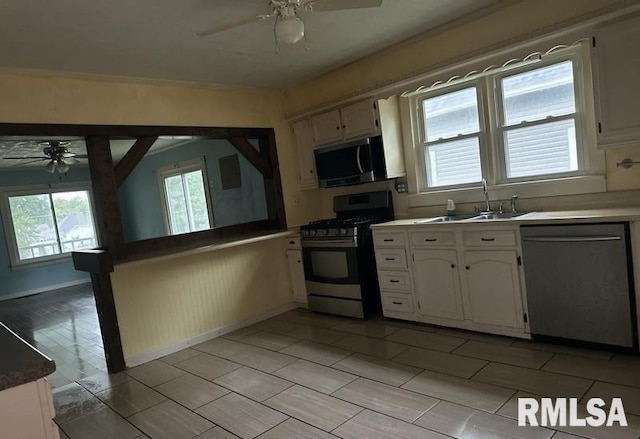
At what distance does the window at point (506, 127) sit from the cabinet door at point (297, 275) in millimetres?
1590

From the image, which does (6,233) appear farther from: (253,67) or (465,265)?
(465,265)

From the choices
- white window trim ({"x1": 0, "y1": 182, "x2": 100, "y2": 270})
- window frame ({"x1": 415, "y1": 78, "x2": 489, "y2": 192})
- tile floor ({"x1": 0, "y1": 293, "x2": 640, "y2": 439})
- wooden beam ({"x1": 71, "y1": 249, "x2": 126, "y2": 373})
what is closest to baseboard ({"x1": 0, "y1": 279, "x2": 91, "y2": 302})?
white window trim ({"x1": 0, "y1": 182, "x2": 100, "y2": 270})

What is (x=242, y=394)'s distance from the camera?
2.92m

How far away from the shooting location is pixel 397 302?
392cm

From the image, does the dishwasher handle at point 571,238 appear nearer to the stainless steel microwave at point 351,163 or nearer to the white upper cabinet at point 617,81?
the white upper cabinet at point 617,81

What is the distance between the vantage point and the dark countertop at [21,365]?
109cm

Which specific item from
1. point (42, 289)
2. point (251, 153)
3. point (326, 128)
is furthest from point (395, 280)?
point (42, 289)

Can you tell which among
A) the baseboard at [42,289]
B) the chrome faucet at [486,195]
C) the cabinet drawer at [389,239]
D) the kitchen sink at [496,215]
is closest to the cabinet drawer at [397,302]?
the cabinet drawer at [389,239]

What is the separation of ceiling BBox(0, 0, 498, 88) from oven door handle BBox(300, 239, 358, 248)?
5.69 feet

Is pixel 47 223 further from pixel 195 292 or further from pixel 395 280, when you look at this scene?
pixel 395 280

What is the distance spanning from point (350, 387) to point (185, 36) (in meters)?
2.67

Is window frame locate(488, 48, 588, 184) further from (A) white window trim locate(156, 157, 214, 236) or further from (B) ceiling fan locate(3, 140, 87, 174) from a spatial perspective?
(B) ceiling fan locate(3, 140, 87, 174)

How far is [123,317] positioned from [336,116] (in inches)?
109

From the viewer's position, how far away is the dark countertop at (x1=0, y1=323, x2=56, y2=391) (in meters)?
1.09
